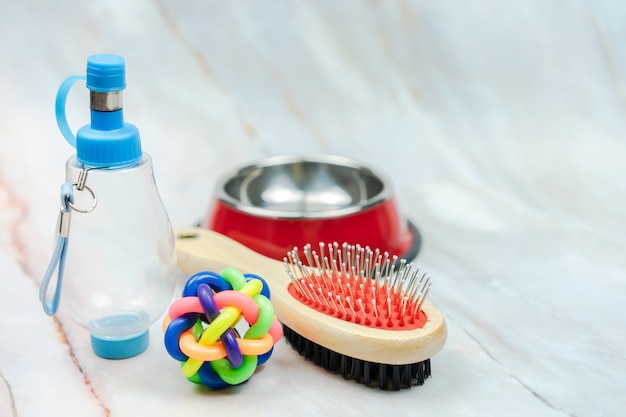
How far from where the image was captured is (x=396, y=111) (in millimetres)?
1730

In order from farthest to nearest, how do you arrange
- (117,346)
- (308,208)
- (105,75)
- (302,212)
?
(308,208)
(302,212)
(117,346)
(105,75)

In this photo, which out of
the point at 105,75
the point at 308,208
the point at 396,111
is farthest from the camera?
the point at 396,111

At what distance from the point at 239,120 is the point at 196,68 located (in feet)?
0.40

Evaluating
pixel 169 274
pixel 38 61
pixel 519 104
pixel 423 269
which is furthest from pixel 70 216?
pixel 519 104

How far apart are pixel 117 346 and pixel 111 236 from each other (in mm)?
142

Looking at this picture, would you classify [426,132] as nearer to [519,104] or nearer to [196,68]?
[519,104]

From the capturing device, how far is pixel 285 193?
4.88ft

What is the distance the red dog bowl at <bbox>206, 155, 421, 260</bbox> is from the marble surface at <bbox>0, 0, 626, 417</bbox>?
10 centimetres

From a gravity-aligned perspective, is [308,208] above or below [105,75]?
below

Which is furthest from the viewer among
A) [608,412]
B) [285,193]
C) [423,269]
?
[285,193]

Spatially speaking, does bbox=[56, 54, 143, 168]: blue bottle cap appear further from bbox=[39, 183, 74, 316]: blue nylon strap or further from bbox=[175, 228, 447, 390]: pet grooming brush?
bbox=[175, 228, 447, 390]: pet grooming brush

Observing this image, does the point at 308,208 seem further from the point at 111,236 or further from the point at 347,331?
the point at 347,331

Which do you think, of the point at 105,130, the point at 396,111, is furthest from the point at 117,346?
the point at 396,111

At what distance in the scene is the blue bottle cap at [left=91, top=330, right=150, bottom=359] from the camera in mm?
1035
